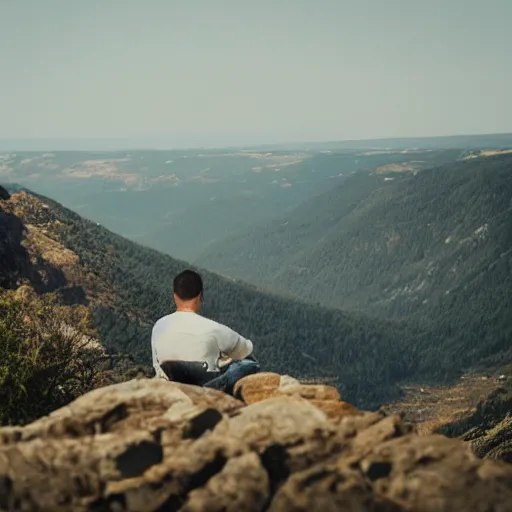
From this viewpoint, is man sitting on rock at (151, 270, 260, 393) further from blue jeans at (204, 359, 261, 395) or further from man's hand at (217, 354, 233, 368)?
man's hand at (217, 354, 233, 368)

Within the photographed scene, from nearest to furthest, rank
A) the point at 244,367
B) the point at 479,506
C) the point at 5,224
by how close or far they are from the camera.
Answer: the point at 479,506 → the point at 244,367 → the point at 5,224

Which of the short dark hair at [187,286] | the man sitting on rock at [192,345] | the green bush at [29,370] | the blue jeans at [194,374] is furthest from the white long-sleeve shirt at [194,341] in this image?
the green bush at [29,370]

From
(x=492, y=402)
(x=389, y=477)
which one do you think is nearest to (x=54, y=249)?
(x=389, y=477)

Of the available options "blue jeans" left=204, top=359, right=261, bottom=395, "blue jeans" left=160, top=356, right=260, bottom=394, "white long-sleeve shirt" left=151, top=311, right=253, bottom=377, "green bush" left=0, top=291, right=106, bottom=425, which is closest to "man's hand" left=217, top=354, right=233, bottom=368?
"blue jeans" left=204, top=359, right=261, bottom=395

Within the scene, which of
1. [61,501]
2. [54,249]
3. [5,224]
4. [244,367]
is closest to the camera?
[61,501]

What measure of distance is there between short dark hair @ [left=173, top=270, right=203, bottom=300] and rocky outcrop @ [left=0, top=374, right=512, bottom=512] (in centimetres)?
464

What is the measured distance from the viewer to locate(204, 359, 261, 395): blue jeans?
18094 millimetres

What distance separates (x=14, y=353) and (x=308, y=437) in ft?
48.5

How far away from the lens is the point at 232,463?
1246 cm

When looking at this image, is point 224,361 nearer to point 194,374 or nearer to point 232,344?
point 232,344

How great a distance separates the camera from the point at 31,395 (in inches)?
950

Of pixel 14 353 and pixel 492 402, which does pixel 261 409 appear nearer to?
pixel 14 353

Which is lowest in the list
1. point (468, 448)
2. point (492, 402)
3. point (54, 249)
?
point (492, 402)

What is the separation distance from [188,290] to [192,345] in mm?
1509
